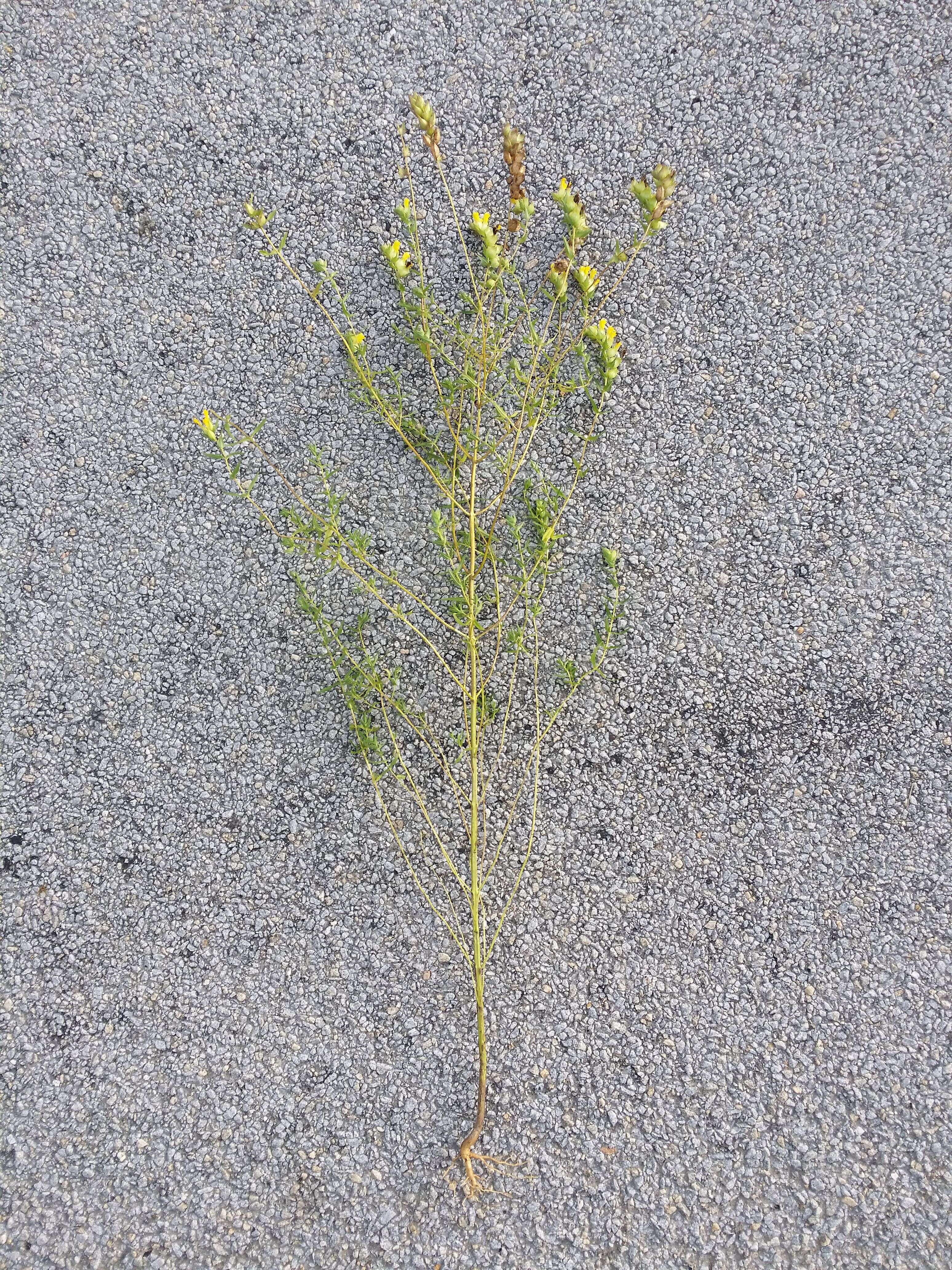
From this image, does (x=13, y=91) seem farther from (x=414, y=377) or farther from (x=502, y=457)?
(x=502, y=457)

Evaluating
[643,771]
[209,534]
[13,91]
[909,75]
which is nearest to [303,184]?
[13,91]

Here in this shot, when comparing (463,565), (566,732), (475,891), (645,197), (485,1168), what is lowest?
(485,1168)

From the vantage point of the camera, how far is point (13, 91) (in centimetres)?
212

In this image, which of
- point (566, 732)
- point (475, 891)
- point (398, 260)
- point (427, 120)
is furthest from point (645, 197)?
point (475, 891)

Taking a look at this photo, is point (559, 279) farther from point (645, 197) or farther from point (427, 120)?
point (427, 120)

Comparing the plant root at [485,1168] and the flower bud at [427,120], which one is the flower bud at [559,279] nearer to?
the flower bud at [427,120]

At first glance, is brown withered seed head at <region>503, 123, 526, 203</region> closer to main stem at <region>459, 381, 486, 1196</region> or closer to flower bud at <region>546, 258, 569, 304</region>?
flower bud at <region>546, 258, 569, 304</region>

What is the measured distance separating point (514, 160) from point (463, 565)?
0.92m

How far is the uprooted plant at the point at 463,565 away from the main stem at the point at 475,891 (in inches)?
1.0

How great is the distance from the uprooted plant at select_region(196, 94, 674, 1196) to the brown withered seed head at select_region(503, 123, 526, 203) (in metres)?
0.18

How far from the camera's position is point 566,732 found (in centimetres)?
205

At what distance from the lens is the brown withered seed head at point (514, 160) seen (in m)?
1.65

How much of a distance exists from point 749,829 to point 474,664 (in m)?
0.83

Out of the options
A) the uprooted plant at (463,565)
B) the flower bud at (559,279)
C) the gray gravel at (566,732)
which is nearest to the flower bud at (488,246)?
the flower bud at (559,279)
